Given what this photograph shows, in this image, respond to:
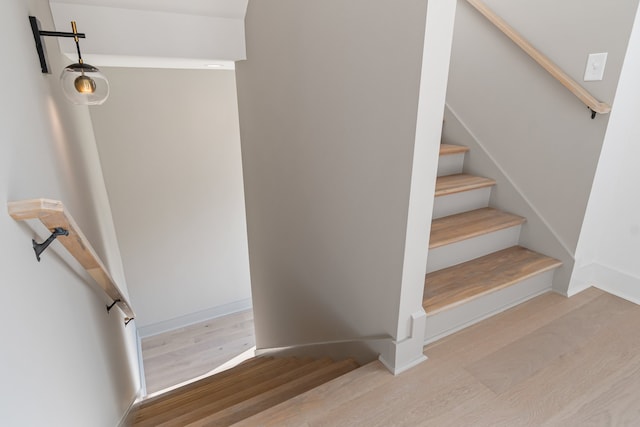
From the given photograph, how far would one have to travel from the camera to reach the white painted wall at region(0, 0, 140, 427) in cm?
88

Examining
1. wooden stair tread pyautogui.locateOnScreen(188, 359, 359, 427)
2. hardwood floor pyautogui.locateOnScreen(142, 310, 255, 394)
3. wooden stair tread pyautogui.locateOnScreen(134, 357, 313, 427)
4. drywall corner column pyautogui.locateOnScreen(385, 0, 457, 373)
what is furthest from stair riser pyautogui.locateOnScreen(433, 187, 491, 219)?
hardwood floor pyautogui.locateOnScreen(142, 310, 255, 394)

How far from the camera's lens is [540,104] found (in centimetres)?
212

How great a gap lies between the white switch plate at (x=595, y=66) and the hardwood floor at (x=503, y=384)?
125 centimetres

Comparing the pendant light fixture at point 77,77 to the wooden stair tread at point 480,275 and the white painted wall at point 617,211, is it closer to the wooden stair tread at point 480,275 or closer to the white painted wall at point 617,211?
the wooden stair tread at point 480,275

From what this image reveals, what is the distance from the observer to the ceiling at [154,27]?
80.1 inches

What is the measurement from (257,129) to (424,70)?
1638mm

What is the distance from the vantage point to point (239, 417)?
1654mm

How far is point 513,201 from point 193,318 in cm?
402

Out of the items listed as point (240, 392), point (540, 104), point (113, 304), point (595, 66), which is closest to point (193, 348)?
point (113, 304)

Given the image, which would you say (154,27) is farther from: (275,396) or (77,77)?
(275,396)

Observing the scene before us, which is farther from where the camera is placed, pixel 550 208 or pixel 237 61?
pixel 237 61

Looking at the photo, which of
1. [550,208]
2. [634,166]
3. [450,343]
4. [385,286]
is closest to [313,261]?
[385,286]

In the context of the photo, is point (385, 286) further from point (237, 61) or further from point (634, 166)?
point (237, 61)

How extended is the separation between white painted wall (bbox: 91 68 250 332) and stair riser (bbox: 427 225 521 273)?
A: 3082mm
